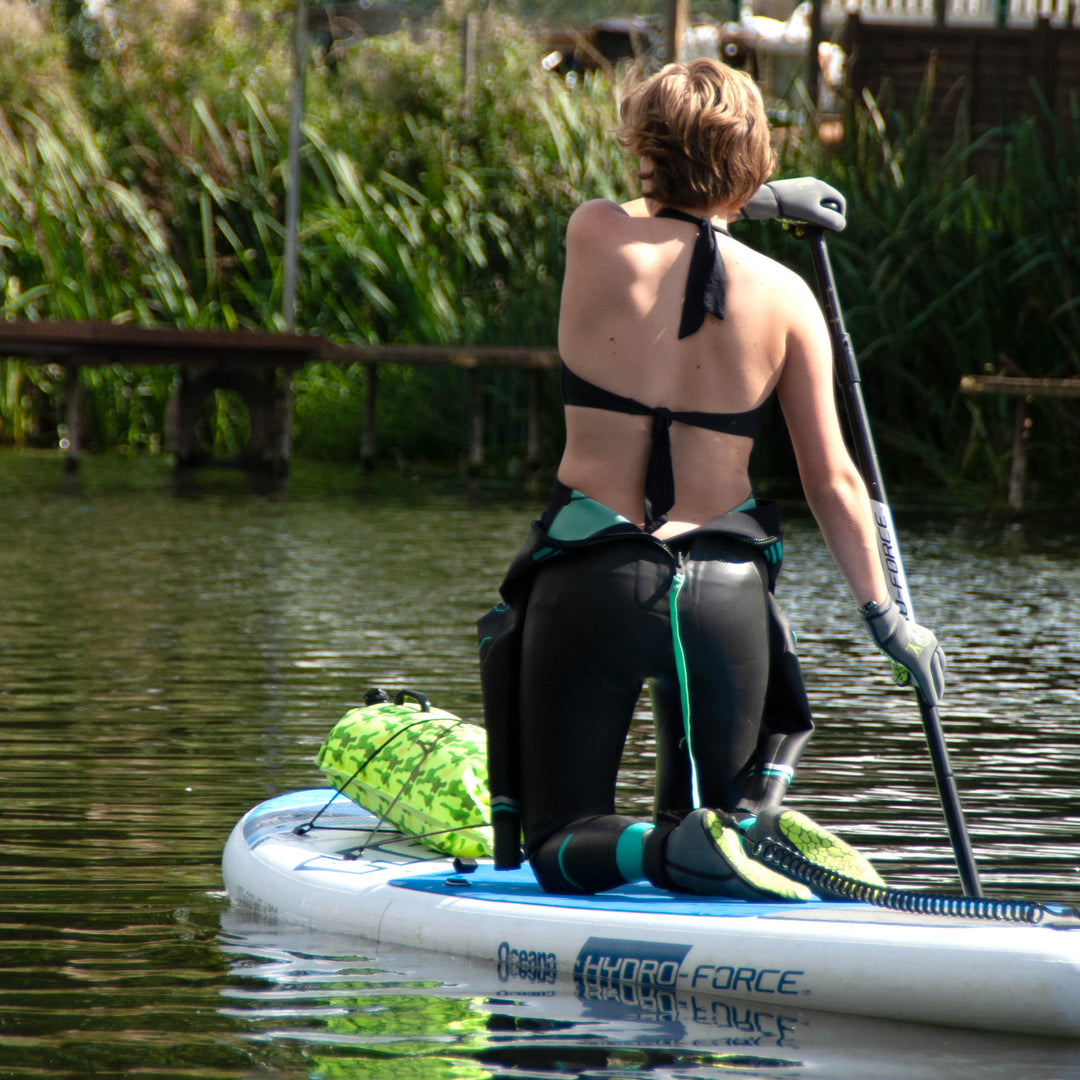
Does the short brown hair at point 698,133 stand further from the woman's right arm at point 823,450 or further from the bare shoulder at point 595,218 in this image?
the woman's right arm at point 823,450

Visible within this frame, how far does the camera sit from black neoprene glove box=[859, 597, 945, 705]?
342 centimetres

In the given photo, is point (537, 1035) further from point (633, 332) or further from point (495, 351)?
point (495, 351)

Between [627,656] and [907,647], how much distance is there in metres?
0.54

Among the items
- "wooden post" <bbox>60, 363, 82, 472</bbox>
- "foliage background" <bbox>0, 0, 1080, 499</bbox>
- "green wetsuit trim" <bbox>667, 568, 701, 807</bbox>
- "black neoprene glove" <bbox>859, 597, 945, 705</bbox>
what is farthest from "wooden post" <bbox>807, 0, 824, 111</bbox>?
"green wetsuit trim" <bbox>667, 568, 701, 807</bbox>

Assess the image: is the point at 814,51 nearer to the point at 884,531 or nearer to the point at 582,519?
the point at 884,531

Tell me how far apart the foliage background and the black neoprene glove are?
37.8ft

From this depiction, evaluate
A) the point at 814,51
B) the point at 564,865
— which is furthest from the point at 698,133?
the point at 814,51

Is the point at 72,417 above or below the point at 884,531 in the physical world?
below

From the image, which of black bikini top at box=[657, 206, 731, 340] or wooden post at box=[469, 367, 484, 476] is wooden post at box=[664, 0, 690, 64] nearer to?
wooden post at box=[469, 367, 484, 476]

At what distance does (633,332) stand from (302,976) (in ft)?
4.17

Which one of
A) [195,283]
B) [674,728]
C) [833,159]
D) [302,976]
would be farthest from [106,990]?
[195,283]

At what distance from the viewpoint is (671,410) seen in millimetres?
3297

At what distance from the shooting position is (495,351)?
1638 cm

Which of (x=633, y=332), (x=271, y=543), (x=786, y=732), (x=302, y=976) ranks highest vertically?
(x=633, y=332)
